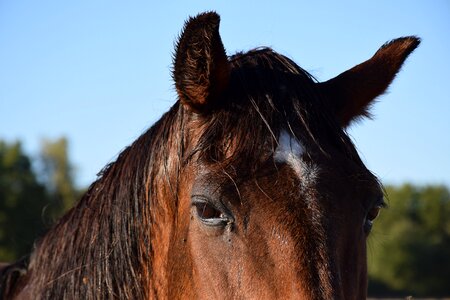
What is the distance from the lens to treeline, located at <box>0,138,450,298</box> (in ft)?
128

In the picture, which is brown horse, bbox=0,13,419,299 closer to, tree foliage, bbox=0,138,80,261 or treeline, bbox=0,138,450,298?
tree foliage, bbox=0,138,80,261

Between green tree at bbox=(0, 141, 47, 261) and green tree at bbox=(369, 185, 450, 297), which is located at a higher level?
green tree at bbox=(0, 141, 47, 261)

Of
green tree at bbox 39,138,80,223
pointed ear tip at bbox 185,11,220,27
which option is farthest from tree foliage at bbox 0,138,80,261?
pointed ear tip at bbox 185,11,220,27

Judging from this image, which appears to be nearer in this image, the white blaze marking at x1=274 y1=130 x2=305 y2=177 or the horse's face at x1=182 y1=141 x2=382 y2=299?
the horse's face at x1=182 y1=141 x2=382 y2=299

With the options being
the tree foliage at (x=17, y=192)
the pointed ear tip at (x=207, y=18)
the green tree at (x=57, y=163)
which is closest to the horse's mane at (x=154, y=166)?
the pointed ear tip at (x=207, y=18)

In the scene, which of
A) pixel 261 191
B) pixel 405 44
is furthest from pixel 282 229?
pixel 405 44

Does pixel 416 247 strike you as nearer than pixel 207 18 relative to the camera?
No

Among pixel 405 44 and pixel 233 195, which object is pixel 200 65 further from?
pixel 405 44

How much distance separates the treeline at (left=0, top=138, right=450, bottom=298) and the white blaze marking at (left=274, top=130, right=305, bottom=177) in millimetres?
33739

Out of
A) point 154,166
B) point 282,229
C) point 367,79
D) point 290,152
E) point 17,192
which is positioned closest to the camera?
point 282,229

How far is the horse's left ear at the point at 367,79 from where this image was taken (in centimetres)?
373

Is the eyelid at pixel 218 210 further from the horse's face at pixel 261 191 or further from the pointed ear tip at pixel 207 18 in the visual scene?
the pointed ear tip at pixel 207 18

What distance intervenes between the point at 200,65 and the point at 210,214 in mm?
784

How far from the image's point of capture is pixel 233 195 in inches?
118
